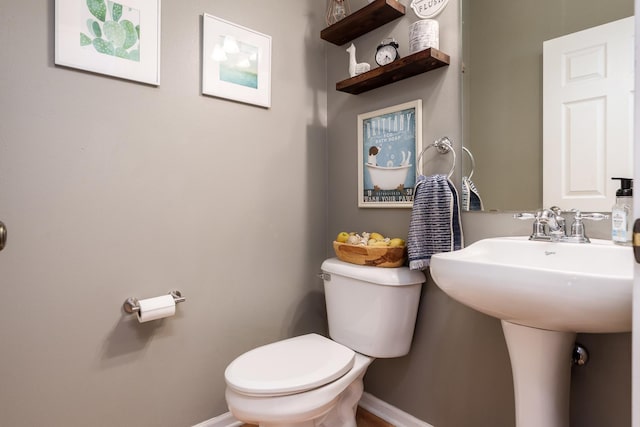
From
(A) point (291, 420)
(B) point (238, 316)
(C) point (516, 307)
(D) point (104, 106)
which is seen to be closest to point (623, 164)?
(C) point (516, 307)

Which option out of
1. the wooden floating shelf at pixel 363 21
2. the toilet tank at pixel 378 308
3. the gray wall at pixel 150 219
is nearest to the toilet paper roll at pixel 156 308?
the gray wall at pixel 150 219

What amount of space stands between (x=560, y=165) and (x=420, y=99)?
0.60m

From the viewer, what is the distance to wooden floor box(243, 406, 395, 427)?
1.62 metres

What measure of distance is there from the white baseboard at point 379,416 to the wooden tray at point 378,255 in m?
0.70

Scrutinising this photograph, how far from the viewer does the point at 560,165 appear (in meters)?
1.13

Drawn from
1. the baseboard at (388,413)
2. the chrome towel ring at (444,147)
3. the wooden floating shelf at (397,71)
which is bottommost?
the baseboard at (388,413)

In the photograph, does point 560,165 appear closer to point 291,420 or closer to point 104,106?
point 291,420

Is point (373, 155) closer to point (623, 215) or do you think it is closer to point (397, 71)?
point (397, 71)

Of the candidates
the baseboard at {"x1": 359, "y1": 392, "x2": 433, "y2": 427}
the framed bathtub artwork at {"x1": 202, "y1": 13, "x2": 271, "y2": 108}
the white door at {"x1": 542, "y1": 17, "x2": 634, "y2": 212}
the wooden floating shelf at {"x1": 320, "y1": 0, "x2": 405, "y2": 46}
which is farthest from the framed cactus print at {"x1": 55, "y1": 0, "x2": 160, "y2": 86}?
the baseboard at {"x1": 359, "y1": 392, "x2": 433, "y2": 427}

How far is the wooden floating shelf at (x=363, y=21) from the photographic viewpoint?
1.51 metres

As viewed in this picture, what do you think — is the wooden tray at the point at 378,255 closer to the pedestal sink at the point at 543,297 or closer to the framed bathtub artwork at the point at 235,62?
the pedestal sink at the point at 543,297

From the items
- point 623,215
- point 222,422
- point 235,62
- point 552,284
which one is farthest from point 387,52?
point 222,422

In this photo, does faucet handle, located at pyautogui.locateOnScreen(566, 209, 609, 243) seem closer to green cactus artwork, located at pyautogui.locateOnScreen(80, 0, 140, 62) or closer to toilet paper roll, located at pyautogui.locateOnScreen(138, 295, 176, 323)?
toilet paper roll, located at pyautogui.locateOnScreen(138, 295, 176, 323)

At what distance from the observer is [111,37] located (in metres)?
1.28
